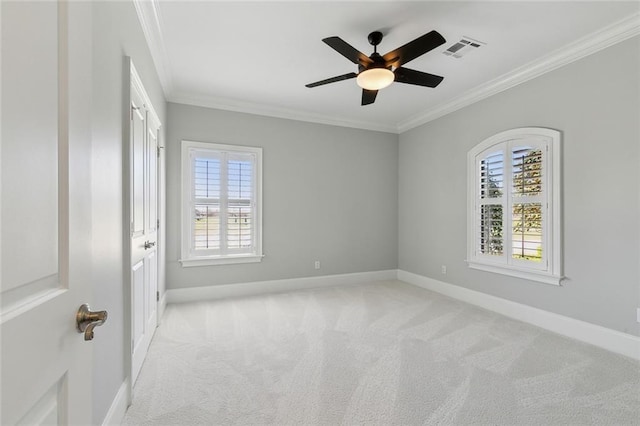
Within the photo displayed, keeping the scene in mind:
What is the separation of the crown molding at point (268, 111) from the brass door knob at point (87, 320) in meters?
3.90

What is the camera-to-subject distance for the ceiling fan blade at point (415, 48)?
2213mm

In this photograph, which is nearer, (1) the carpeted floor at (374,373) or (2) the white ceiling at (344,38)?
(1) the carpeted floor at (374,373)

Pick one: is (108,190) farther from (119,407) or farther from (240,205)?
(240,205)

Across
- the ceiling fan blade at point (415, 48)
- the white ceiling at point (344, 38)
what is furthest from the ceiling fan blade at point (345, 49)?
the white ceiling at point (344, 38)

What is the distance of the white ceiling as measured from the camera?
7.81ft

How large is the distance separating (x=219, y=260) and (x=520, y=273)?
3.80 meters

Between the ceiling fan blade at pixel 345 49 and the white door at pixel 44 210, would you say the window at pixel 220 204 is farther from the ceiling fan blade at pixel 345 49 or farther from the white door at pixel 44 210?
the white door at pixel 44 210

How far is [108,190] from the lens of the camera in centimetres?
160

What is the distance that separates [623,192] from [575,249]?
0.65 metres

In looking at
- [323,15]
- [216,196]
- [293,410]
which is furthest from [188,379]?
[323,15]

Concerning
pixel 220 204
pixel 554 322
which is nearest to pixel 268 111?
pixel 220 204

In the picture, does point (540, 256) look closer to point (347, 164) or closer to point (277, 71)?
point (347, 164)

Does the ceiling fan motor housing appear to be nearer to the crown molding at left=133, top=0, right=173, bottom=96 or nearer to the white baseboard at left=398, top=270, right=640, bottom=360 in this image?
the crown molding at left=133, top=0, right=173, bottom=96

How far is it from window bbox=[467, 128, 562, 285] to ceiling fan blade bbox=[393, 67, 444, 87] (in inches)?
54.5
